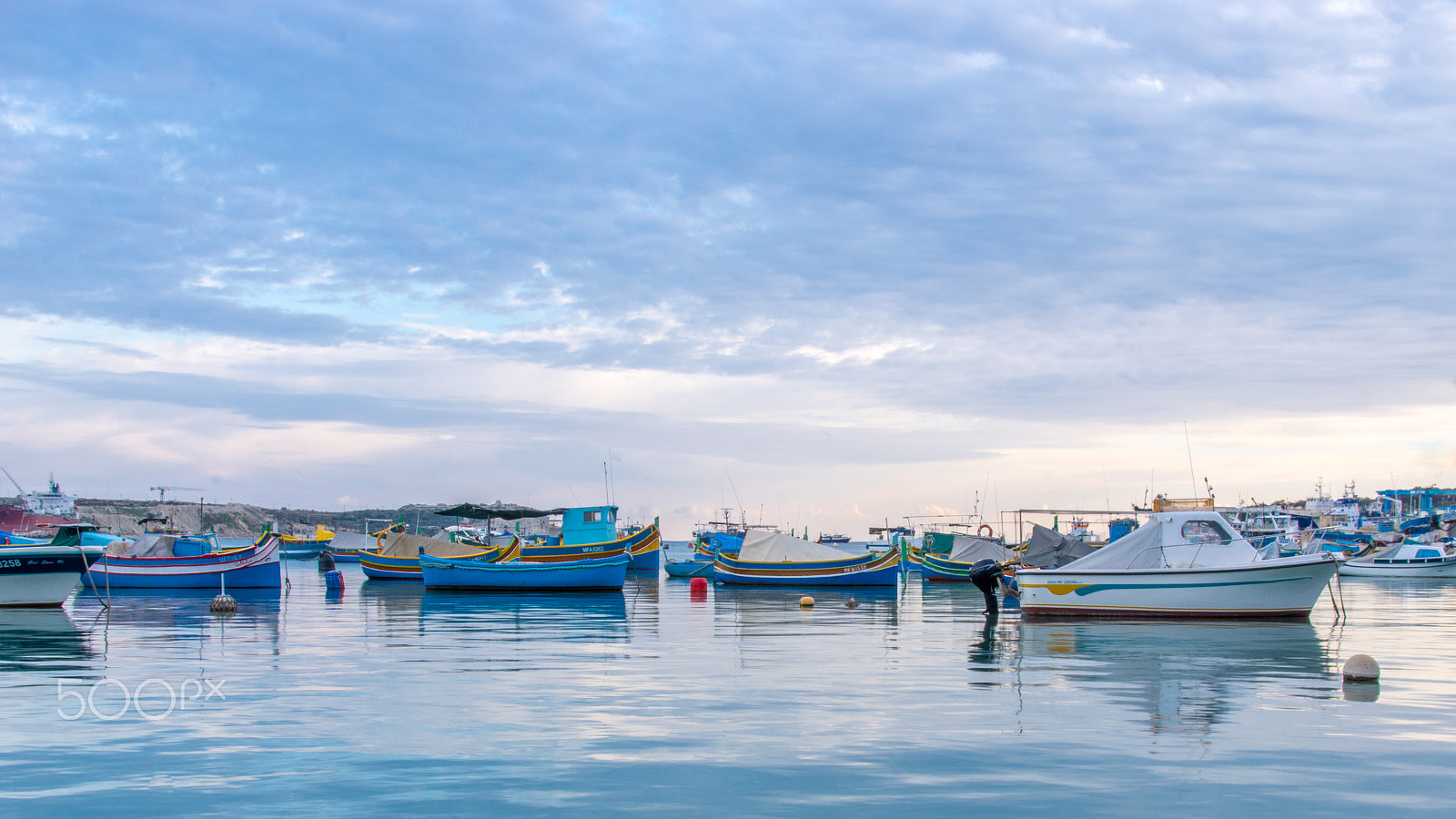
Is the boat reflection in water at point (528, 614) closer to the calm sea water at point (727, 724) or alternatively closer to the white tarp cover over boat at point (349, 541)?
the calm sea water at point (727, 724)

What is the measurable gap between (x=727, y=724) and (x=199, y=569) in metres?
44.0

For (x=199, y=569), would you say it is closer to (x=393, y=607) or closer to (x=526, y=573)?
(x=526, y=573)

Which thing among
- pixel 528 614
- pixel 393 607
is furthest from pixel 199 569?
pixel 528 614

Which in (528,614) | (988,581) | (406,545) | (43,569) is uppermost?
(43,569)

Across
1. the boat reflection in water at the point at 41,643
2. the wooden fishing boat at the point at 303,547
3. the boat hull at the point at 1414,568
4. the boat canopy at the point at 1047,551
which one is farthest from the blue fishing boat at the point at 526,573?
the wooden fishing boat at the point at 303,547

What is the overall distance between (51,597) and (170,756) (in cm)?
2610

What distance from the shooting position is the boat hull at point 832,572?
54.2 metres

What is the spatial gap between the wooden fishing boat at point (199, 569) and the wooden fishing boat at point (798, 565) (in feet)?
74.6

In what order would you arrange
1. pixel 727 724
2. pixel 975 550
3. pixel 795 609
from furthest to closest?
pixel 975 550 < pixel 795 609 < pixel 727 724

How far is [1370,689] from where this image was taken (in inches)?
615

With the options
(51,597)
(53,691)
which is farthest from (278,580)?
(53,691)

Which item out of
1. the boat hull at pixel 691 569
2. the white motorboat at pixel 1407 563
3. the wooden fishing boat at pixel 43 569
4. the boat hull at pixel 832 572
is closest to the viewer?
the wooden fishing boat at pixel 43 569

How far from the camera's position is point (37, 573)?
31766 millimetres

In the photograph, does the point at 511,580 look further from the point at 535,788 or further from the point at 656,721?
the point at 535,788
